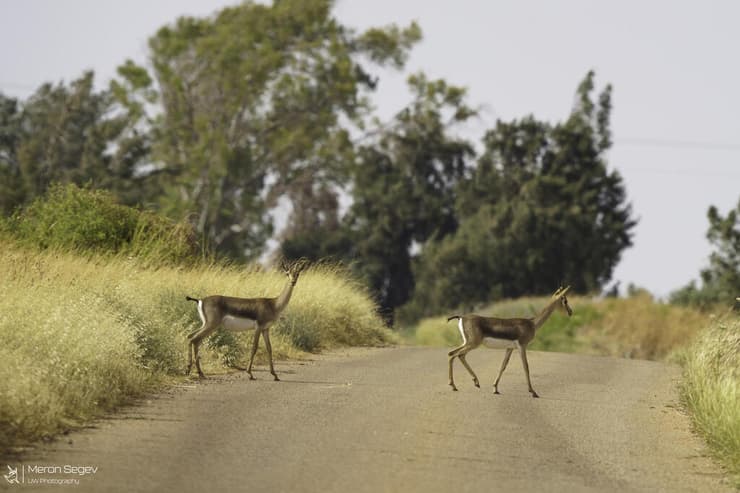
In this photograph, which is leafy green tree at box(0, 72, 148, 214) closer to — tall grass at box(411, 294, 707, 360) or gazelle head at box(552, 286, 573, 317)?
tall grass at box(411, 294, 707, 360)

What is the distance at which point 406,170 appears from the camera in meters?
70.5

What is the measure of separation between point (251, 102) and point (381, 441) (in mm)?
50210

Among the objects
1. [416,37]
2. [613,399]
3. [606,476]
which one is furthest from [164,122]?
[606,476]

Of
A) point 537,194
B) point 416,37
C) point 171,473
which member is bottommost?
point 171,473

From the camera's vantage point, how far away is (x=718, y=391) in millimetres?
15117

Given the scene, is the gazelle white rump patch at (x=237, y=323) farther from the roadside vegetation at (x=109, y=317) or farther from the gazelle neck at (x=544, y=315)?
the gazelle neck at (x=544, y=315)

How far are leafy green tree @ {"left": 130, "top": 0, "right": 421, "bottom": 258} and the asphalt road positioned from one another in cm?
4268

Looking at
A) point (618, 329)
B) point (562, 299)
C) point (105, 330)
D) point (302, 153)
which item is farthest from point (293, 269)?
point (302, 153)

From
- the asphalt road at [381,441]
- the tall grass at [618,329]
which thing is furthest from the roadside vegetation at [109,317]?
the tall grass at [618,329]

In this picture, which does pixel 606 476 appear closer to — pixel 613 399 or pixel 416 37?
pixel 613 399

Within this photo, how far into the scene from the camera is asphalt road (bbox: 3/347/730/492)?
10.8m

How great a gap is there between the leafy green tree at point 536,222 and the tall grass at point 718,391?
41.7 meters

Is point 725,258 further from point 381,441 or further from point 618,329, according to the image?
point 381,441

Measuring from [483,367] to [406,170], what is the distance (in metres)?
48.7
